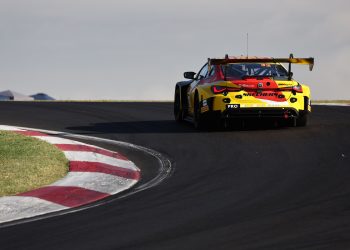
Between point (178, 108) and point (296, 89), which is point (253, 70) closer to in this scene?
point (296, 89)

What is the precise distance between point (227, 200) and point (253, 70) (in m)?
6.62

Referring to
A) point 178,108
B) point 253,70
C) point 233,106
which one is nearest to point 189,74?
point 178,108

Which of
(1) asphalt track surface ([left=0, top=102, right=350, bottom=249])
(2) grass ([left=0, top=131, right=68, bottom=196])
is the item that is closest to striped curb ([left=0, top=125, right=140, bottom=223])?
(2) grass ([left=0, top=131, right=68, bottom=196])

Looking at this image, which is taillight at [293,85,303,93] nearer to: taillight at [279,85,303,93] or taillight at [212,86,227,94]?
taillight at [279,85,303,93]

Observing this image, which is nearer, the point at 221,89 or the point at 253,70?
the point at 221,89

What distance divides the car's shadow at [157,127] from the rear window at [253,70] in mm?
900

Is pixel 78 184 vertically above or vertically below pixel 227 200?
below

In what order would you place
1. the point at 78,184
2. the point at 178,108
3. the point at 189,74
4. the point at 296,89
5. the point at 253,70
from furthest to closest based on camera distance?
the point at 178,108 < the point at 189,74 < the point at 253,70 < the point at 296,89 < the point at 78,184

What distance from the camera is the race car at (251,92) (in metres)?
13.9

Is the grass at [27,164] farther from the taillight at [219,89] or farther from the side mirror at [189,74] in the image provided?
the side mirror at [189,74]

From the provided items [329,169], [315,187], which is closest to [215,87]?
[329,169]

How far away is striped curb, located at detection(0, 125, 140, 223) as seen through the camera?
26.6 feet

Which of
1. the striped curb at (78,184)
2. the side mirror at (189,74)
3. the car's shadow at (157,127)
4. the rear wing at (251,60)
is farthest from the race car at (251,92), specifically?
the striped curb at (78,184)

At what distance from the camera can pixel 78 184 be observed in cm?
931
